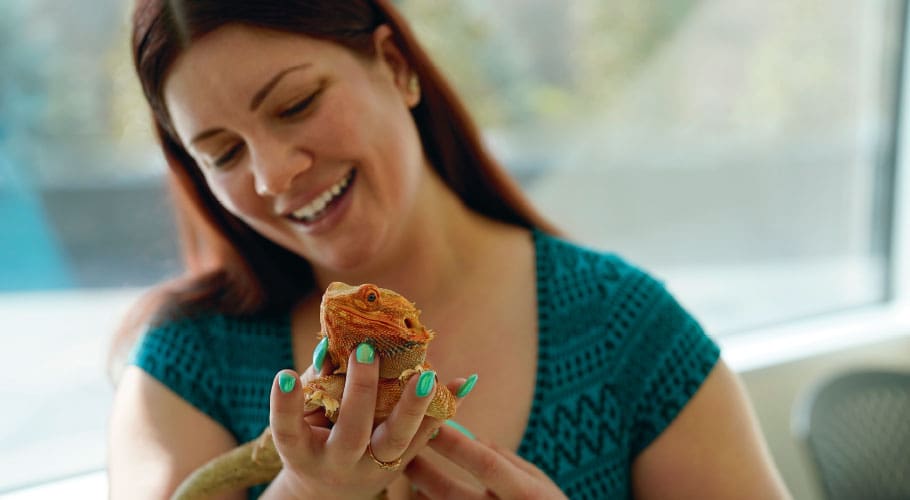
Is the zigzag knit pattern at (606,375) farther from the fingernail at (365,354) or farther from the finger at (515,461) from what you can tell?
the fingernail at (365,354)

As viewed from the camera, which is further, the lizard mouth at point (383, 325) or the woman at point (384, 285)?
the woman at point (384, 285)

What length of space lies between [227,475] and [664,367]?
63 cm

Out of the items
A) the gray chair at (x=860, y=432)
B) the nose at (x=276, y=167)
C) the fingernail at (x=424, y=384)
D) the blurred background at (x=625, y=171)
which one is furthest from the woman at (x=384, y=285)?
the gray chair at (x=860, y=432)

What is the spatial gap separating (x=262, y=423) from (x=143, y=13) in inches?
23.0

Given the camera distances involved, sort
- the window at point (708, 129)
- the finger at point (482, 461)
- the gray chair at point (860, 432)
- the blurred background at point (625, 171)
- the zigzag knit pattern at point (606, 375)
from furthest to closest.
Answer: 1. the window at point (708, 129)
2. the gray chair at point (860, 432)
3. the blurred background at point (625, 171)
4. the zigzag knit pattern at point (606, 375)
5. the finger at point (482, 461)

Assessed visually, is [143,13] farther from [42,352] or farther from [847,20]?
[847,20]

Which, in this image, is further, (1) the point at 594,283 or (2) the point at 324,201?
(1) the point at 594,283

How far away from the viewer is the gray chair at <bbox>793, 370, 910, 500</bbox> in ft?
6.06

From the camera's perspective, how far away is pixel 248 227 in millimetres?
1274

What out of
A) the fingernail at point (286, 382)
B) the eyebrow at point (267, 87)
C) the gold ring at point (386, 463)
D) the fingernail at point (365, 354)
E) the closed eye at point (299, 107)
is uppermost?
the eyebrow at point (267, 87)

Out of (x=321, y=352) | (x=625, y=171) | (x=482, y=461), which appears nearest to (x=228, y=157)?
(x=321, y=352)

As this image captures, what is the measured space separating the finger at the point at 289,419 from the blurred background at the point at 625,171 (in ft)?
3.08

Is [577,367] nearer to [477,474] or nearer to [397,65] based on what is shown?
[477,474]

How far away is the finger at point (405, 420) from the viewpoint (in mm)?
700
